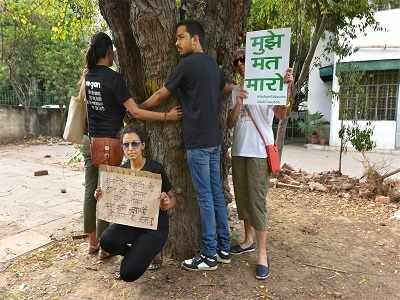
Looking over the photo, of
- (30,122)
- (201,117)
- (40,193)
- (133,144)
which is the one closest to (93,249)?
(133,144)

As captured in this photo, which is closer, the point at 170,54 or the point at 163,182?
the point at 163,182

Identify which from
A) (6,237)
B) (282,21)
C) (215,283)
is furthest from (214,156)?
(282,21)

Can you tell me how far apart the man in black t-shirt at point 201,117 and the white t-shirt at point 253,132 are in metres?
0.32

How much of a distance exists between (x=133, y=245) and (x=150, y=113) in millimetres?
982

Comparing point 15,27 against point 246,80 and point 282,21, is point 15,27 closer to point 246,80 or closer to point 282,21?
point 282,21

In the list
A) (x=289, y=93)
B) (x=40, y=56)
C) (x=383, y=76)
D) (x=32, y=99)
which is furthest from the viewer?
(x=32, y=99)

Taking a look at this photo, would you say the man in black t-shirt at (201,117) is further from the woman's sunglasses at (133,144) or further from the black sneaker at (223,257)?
the woman's sunglasses at (133,144)

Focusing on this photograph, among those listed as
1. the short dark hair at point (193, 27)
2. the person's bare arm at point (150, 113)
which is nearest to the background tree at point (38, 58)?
the person's bare arm at point (150, 113)

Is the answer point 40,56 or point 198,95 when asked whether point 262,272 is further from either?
point 40,56

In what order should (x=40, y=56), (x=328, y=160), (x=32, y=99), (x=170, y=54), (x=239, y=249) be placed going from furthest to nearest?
(x=32, y=99)
(x=40, y=56)
(x=328, y=160)
(x=239, y=249)
(x=170, y=54)

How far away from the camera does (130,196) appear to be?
2943mm

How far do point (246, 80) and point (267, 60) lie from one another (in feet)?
0.76

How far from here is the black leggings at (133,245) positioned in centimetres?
287

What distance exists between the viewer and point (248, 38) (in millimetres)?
3324
